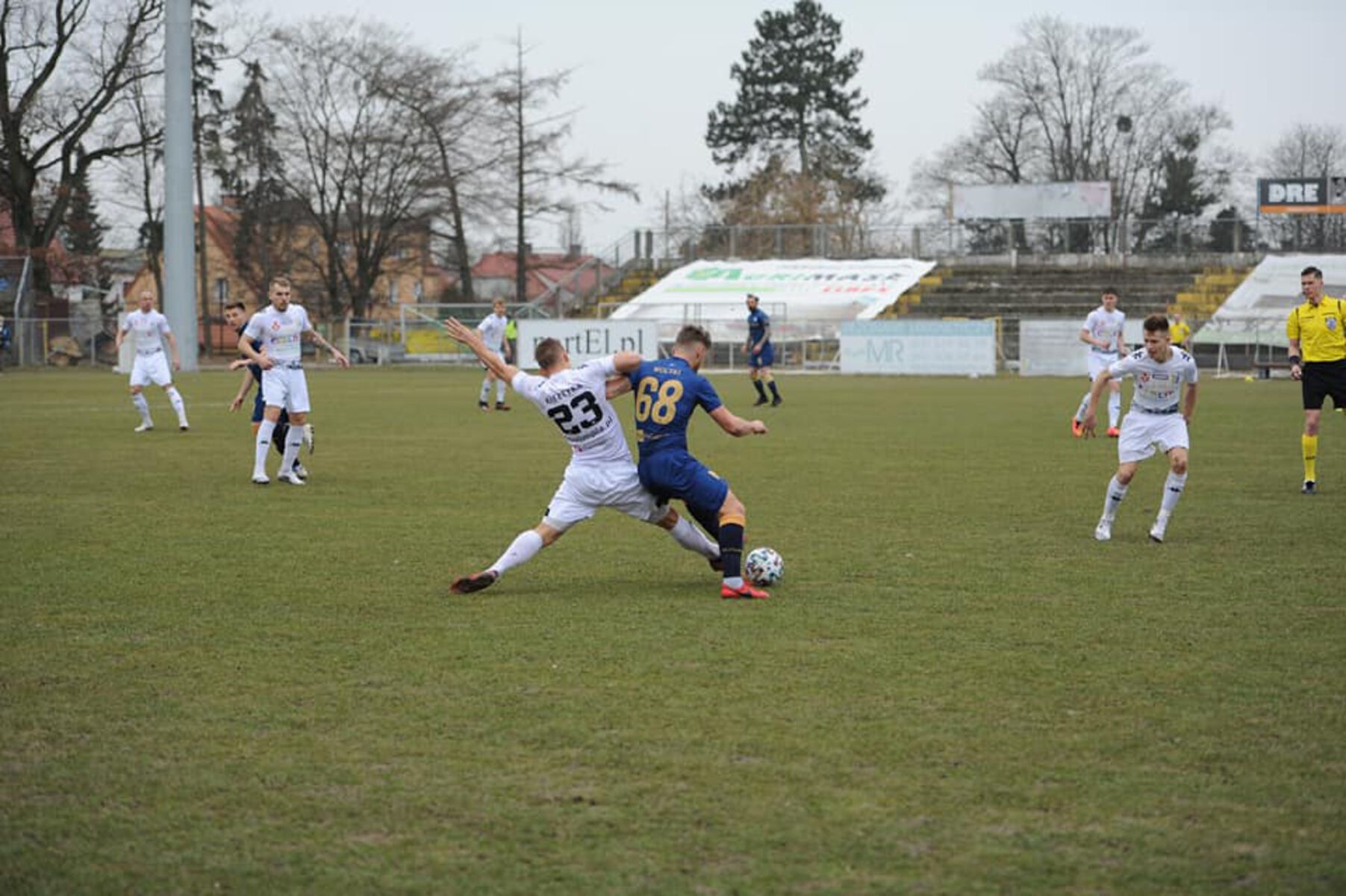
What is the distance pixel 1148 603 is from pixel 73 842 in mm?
5829

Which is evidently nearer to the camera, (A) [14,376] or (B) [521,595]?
(B) [521,595]

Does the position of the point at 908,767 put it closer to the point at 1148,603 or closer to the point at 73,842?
the point at 73,842

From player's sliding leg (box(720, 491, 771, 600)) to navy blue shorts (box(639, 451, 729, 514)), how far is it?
13cm

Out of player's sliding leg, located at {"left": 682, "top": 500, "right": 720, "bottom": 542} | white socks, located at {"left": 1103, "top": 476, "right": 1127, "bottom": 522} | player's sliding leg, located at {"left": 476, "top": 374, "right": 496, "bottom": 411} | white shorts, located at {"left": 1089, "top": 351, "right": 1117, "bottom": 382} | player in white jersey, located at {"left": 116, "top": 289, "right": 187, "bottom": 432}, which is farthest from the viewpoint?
player's sliding leg, located at {"left": 476, "top": 374, "right": 496, "bottom": 411}

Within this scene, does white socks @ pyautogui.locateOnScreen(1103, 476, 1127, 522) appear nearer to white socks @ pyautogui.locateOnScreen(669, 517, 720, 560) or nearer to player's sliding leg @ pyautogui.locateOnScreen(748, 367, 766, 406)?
white socks @ pyautogui.locateOnScreen(669, 517, 720, 560)

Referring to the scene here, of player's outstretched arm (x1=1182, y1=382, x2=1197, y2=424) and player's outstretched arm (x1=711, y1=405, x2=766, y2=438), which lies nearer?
player's outstretched arm (x1=711, y1=405, x2=766, y2=438)

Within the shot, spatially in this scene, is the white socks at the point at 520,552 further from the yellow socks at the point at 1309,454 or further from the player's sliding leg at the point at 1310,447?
the yellow socks at the point at 1309,454

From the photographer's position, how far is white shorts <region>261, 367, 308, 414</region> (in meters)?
14.4

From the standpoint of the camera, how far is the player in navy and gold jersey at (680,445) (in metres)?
8.55

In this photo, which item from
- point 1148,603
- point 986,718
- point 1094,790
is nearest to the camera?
point 1094,790

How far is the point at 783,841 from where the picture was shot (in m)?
4.46

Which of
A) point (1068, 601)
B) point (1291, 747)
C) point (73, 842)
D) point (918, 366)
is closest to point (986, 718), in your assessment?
point (1291, 747)

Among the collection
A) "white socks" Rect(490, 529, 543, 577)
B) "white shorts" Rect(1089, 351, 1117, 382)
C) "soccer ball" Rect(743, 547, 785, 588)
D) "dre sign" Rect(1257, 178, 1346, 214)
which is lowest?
"soccer ball" Rect(743, 547, 785, 588)

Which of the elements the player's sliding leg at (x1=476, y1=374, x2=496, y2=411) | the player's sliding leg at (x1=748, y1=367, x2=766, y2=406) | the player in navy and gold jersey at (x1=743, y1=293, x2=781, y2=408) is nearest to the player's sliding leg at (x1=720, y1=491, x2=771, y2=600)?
the player's sliding leg at (x1=476, y1=374, x2=496, y2=411)
